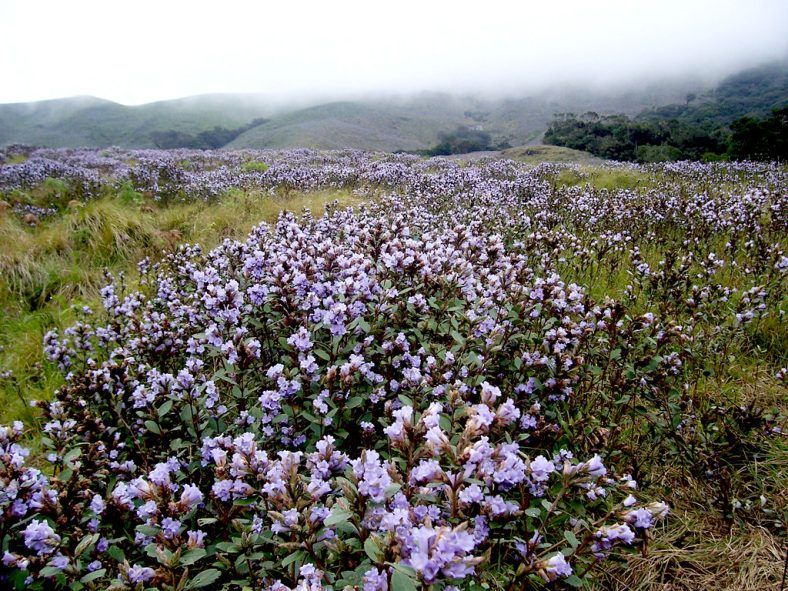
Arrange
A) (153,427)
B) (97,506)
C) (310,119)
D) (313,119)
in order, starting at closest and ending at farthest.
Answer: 1. (97,506)
2. (153,427)
3. (313,119)
4. (310,119)

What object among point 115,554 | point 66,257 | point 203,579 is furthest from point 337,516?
point 66,257

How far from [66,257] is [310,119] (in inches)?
3087

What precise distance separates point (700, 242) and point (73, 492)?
820cm

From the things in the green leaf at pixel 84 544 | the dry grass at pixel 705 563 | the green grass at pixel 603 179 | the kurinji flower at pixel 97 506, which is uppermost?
the green grass at pixel 603 179

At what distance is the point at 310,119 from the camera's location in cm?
7719

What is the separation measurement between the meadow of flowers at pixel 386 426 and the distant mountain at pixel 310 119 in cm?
4463

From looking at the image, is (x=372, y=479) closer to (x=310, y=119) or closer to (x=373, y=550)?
(x=373, y=550)

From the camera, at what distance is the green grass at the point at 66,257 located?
170 inches

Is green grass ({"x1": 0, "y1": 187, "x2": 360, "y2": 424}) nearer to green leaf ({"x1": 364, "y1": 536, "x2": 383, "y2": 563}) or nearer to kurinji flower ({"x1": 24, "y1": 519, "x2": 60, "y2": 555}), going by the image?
kurinji flower ({"x1": 24, "y1": 519, "x2": 60, "y2": 555})

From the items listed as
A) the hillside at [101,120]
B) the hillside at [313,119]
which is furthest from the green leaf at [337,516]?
the hillside at [101,120]

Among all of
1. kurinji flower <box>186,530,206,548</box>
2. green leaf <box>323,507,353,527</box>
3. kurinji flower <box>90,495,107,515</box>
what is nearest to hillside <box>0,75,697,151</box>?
kurinji flower <box>90,495,107,515</box>

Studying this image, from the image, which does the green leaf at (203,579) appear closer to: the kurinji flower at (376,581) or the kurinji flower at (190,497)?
the kurinji flower at (190,497)

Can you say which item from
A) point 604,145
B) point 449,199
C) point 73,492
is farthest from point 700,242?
point 604,145

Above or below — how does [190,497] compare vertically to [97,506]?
above
